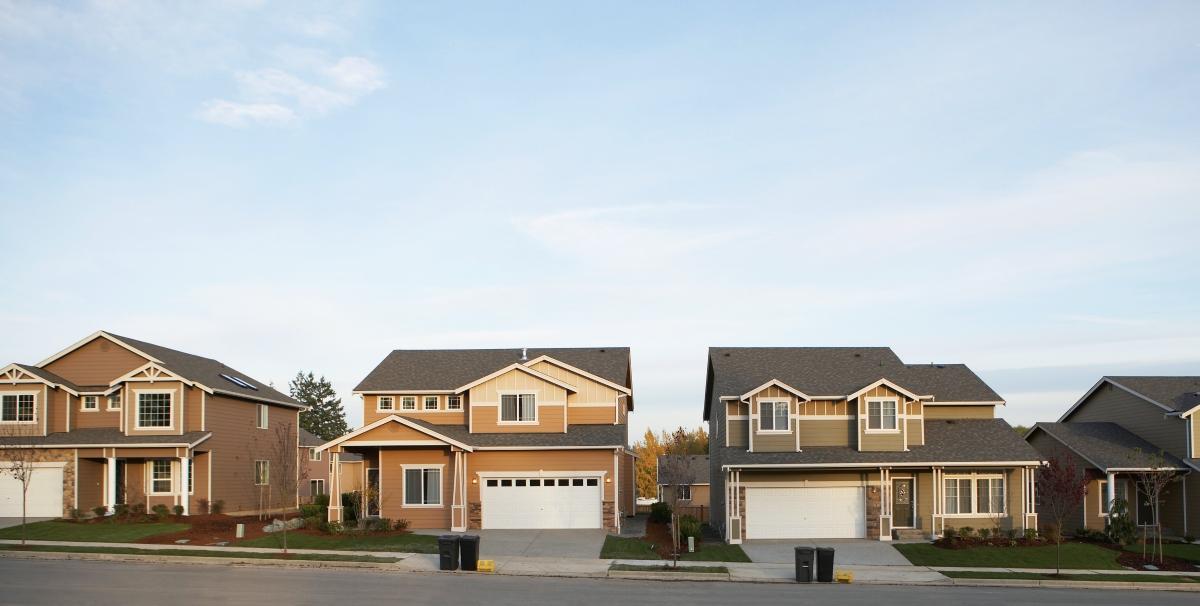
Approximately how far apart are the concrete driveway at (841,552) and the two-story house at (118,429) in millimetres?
18862

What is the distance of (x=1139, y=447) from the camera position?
39781mm

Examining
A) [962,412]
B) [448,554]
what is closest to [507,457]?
[448,554]

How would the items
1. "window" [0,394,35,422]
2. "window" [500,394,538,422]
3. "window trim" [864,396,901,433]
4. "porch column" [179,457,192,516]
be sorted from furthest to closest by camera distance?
"window" [0,394,35,422]
"window" [500,394,538,422]
"porch column" [179,457,192,516]
"window trim" [864,396,901,433]

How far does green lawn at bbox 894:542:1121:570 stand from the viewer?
31984mm

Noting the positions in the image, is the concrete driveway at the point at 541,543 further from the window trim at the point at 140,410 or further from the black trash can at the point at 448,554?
the window trim at the point at 140,410

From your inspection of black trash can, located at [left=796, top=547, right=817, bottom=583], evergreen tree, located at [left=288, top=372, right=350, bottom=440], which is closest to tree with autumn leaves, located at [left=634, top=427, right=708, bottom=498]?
evergreen tree, located at [left=288, top=372, right=350, bottom=440]

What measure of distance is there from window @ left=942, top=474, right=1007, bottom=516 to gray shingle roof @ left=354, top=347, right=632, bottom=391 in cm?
1437

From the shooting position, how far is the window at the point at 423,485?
1507 inches

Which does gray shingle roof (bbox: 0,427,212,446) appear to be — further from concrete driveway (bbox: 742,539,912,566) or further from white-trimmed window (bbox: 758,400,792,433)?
concrete driveway (bbox: 742,539,912,566)

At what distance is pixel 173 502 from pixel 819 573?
26.0m

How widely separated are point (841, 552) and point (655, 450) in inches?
2564

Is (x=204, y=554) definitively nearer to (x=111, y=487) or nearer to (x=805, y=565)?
(x=111, y=487)

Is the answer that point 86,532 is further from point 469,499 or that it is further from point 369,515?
point 469,499

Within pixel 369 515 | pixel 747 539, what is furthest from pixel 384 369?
pixel 747 539
